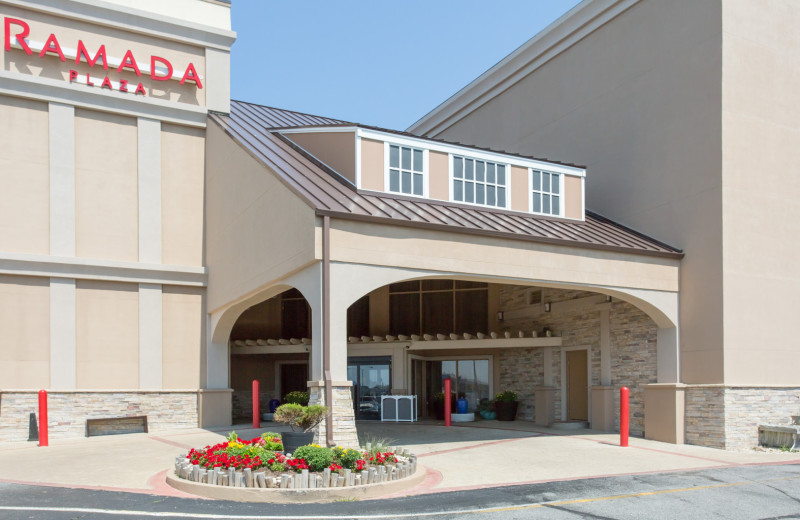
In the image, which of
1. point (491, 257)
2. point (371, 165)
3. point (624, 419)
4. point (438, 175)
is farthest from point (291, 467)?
point (438, 175)

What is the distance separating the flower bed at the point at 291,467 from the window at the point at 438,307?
42.4ft

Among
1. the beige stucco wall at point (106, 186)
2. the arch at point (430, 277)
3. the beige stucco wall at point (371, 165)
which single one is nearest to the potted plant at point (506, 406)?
the arch at point (430, 277)

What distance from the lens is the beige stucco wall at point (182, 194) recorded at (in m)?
23.5

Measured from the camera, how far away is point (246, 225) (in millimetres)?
19938

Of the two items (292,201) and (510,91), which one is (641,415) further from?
(510,91)

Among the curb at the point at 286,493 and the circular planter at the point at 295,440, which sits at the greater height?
the circular planter at the point at 295,440

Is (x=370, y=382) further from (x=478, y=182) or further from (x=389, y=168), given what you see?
(x=389, y=168)

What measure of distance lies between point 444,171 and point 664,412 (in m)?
8.38

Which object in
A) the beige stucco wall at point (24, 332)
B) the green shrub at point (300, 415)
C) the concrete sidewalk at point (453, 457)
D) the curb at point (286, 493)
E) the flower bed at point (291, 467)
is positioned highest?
the beige stucco wall at point (24, 332)

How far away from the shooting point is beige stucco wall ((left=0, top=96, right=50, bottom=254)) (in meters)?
21.2

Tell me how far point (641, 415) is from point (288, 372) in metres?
13.1

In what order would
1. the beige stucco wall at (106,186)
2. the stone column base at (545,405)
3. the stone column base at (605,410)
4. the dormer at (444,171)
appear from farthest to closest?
the stone column base at (545,405) → the beige stucco wall at (106,186) → the stone column base at (605,410) → the dormer at (444,171)

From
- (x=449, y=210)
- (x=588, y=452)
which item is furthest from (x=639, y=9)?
(x=588, y=452)

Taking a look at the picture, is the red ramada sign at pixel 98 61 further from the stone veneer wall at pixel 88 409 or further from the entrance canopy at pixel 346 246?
the stone veneer wall at pixel 88 409
